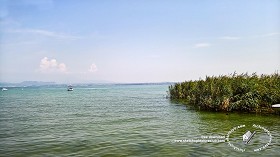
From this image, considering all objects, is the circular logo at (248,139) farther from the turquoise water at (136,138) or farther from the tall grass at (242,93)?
the tall grass at (242,93)

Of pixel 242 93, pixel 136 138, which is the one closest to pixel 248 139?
pixel 136 138

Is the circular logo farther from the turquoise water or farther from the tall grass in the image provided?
the tall grass

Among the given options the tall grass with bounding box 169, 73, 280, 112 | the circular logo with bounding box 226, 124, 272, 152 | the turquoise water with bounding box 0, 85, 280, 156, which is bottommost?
the turquoise water with bounding box 0, 85, 280, 156

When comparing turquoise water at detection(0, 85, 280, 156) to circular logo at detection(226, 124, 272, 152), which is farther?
circular logo at detection(226, 124, 272, 152)

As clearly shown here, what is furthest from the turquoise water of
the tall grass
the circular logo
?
the tall grass

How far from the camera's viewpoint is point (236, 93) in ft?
87.7

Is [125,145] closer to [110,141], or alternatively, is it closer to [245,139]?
[110,141]

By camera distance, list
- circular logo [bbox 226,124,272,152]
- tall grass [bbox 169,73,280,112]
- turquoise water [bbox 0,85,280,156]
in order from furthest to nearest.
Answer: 1. tall grass [bbox 169,73,280,112]
2. circular logo [bbox 226,124,272,152]
3. turquoise water [bbox 0,85,280,156]

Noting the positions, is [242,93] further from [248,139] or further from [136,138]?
[136,138]

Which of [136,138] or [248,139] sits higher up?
[248,139]

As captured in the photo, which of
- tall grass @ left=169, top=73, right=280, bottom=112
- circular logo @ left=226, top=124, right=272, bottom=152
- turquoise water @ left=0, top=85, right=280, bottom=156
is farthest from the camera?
tall grass @ left=169, top=73, right=280, bottom=112

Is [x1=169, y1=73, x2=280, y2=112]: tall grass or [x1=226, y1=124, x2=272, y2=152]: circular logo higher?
[x1=169, y1=73, x2=280, y2=112]: tall grass

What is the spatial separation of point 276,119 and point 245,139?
26.9ft

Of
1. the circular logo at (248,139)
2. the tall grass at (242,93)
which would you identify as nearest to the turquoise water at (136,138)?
the circular logo at (248,139)
